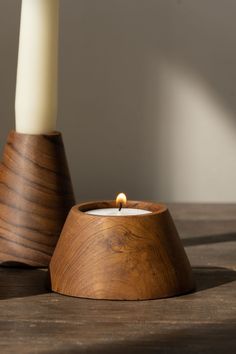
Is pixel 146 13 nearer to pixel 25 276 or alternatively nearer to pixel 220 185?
pixel 220 185

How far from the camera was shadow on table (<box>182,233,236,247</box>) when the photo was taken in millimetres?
1048

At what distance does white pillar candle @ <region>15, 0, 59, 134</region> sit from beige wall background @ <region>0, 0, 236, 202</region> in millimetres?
421

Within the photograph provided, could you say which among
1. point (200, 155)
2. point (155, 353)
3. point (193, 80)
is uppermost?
point (193, 80)

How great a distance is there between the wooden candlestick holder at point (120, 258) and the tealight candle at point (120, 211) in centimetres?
3

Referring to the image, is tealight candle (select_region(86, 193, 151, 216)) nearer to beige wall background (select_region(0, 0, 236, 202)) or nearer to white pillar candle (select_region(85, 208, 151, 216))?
white pillar candle (select_region(85, 208, 151, 216))

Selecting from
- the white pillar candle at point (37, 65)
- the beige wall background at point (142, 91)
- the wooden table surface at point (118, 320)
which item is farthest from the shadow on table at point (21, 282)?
the beige wall background at point (142, 91)

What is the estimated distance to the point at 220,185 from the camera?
1411mm

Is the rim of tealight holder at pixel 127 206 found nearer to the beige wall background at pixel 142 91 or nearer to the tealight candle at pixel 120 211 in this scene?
the tealight candle at pixel 120 211

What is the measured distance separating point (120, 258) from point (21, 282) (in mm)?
126

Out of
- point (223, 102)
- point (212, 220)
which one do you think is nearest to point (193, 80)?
point (223, 102)

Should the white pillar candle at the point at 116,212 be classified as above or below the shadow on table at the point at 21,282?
above

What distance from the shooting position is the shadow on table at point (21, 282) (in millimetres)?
844

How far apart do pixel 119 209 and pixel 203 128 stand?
0.56 metres

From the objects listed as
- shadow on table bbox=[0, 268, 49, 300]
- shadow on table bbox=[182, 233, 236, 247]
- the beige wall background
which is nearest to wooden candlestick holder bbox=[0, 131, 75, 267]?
shadow on table bbox=[0, 268, 49, 300]
